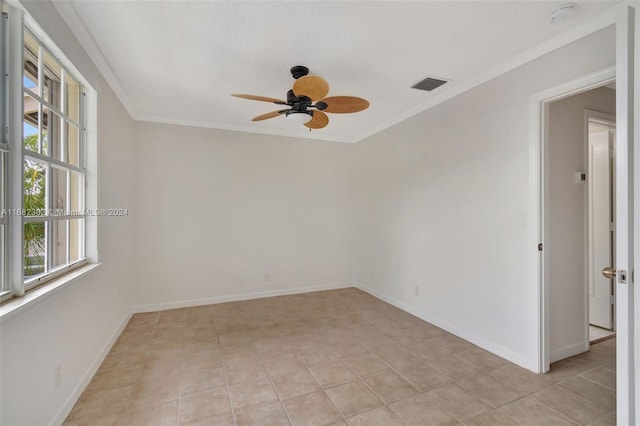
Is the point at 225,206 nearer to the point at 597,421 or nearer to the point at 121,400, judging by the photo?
the point at 121,400

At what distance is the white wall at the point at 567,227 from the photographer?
2.51m

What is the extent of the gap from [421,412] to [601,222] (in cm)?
320

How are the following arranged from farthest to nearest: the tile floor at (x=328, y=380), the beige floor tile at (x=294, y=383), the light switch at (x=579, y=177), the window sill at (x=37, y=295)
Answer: the light switch at (x=579, y=177) < the beige floor tile at (x=294, y=383) < the tile floor at (x=328, y=380) < the window sill at (x=37, y=295)

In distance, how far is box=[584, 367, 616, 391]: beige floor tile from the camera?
2169 mm

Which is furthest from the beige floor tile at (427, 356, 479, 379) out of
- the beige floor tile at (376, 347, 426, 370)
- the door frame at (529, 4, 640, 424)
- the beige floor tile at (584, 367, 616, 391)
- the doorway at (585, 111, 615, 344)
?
the doorway at (585, 111, 615, 344)

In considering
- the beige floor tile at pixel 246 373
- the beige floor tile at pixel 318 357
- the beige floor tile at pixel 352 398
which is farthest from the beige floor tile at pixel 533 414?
the beige floor tile at pixel 246 373

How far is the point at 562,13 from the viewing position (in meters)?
1.80

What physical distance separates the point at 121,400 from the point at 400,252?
325 cm

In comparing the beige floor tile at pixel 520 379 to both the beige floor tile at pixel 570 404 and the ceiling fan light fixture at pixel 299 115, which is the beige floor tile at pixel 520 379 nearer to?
the beige floor tile at pixel 570 404

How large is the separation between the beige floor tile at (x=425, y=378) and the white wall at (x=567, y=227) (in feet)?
3.53

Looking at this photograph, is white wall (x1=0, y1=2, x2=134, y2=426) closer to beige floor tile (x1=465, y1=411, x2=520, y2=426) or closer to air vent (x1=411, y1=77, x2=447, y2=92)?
beige floor tile (x1=465, y1=411, x2=520, y2=426)

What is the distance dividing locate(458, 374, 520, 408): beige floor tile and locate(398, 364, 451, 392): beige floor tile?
5.7 inches

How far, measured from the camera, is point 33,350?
4.84ft

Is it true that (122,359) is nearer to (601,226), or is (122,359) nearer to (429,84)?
(429,84)
